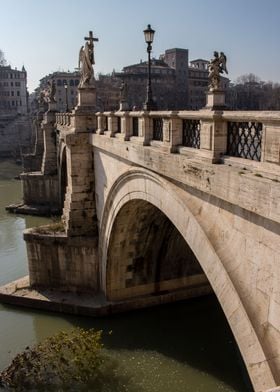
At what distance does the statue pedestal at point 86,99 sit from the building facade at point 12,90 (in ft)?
231

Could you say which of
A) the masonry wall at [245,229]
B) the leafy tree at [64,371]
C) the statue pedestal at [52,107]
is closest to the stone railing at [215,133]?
the masonry wall at [245,229]

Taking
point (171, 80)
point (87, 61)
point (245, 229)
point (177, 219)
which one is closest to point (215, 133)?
point (245, 229)

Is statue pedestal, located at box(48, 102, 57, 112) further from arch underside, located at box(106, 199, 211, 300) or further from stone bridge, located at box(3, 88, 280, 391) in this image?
arch underside, located at box(106, 199, 211, 300)

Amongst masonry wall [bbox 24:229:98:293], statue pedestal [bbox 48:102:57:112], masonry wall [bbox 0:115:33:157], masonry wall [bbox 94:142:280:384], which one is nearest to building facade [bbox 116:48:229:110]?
statue pedestal [bbox 48:102:57:112]

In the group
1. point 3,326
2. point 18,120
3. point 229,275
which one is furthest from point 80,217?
point 18,120

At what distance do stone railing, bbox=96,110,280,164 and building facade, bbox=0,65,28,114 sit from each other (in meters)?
77.0

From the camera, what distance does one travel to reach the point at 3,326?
41.8 feet

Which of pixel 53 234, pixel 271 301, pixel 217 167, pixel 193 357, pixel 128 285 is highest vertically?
pixel 217 167

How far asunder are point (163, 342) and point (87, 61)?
29.4 feet

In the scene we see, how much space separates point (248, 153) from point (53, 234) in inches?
398

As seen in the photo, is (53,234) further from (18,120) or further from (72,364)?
(18,120)

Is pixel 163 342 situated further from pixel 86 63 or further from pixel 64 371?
pixel 86 63

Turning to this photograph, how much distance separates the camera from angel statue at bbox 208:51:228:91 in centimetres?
668

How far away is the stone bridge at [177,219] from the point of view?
4.72m
